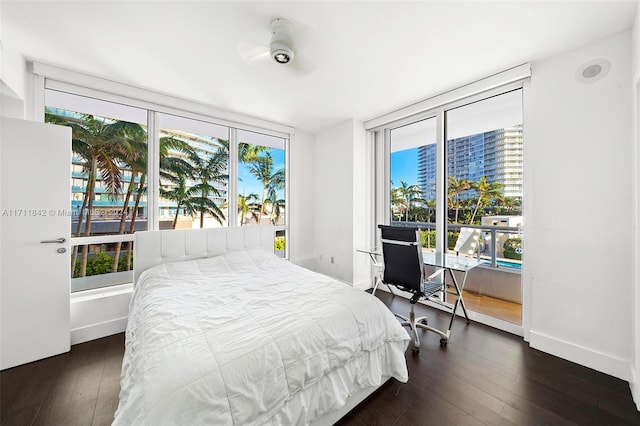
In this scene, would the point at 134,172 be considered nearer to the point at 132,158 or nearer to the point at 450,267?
the point at 132,158

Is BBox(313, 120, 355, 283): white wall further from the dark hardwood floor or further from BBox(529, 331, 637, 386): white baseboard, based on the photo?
BBox(529, 331, 637, 386): white baseboard

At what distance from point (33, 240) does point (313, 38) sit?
9.61 feet

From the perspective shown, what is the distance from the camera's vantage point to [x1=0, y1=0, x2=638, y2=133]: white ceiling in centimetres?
167

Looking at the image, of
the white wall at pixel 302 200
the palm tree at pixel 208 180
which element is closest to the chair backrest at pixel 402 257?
the white wall at pixel 302 200

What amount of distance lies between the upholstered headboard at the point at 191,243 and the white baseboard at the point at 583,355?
3.18 metres

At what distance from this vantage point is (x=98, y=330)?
2.47 m

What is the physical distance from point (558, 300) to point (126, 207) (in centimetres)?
→ 451

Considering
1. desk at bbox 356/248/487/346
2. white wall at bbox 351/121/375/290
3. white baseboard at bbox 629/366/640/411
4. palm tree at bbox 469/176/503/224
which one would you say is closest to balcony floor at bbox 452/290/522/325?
desk at bbox 356/248/487/346

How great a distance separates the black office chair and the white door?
9.96ft

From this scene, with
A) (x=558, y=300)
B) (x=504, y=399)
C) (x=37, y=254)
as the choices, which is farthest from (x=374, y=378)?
(x=37, y=254)

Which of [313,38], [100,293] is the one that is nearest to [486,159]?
[313,38]

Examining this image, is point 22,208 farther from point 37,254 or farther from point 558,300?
point 558,300

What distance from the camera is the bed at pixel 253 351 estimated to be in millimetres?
1021

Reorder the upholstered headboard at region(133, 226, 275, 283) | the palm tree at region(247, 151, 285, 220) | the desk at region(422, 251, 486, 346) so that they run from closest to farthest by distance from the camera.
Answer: the desk at region(422, 251, 486, 346), the upholstered headboard at region(133, 226, 275, 283), the palm tree at region(247, 151, 285, 220)
